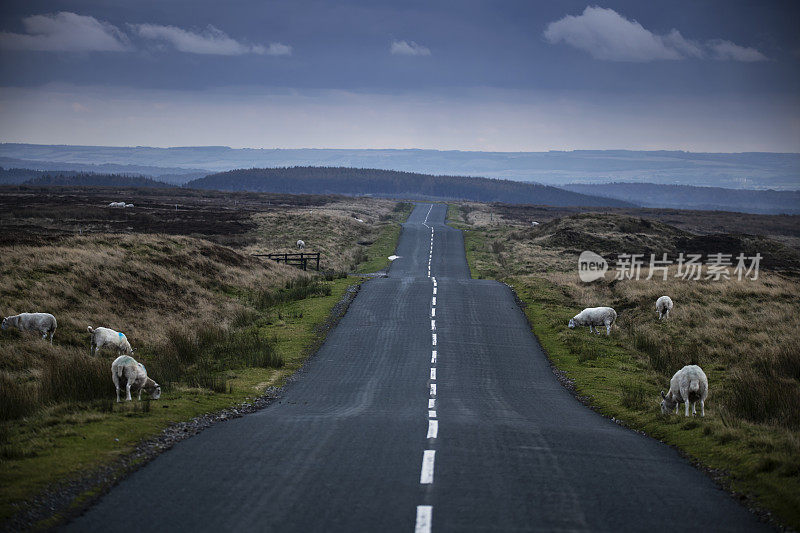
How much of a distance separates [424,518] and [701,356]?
65.8 feet

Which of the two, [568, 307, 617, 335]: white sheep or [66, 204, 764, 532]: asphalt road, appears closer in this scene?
[66, 204, 764, 532]: asphalt road

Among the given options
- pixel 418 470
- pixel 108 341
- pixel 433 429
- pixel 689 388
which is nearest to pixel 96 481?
pixel 418 470

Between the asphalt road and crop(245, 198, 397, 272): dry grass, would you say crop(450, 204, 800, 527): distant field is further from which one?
crop(245, 198, 397, 272): dry grass

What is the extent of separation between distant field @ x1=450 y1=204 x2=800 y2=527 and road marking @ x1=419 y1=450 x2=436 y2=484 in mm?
5108

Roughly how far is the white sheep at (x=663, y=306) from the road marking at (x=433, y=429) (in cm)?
2166

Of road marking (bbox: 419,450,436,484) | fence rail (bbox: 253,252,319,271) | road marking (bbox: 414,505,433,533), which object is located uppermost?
road marking (bbox: 414,505,433,533)

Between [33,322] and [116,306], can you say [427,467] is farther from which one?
[116,306]

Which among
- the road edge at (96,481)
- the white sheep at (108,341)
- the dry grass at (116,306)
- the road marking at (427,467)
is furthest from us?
the white sheep at (108,341)

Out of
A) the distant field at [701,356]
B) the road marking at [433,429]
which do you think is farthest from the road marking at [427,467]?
the distant field at [701,356]

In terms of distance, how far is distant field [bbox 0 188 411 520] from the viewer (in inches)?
469

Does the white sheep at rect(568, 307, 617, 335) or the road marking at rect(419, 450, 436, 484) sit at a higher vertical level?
the road marking at rect(419, 450, 436, 484)

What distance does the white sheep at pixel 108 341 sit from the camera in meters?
21.2

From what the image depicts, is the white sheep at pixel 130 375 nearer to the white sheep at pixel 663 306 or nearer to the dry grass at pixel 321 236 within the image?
the white sheep at pixel 663 306

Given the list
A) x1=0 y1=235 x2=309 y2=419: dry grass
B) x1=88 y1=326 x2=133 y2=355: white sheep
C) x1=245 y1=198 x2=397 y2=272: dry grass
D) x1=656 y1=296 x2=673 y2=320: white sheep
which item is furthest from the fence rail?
x1=88 y1=326 x2=133 y2=355: white sheep
